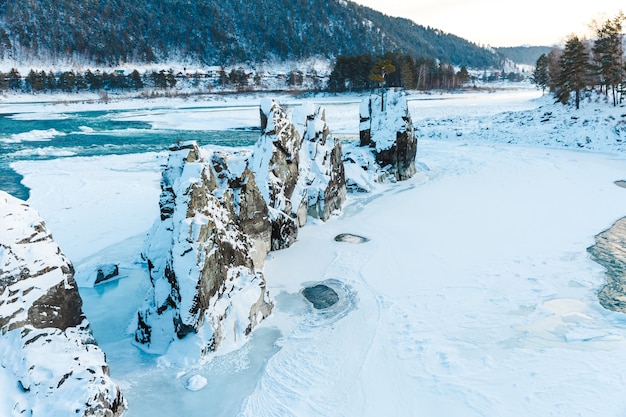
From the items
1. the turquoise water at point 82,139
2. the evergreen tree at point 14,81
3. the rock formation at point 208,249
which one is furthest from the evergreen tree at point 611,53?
the evergreen tree at point 14,81

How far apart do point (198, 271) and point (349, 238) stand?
8697 mm

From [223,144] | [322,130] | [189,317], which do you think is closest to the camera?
[189,317]

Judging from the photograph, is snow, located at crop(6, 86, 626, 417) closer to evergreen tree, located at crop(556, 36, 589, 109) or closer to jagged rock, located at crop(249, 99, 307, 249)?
jagged rock, located at crop(249, 99, 307, 249)

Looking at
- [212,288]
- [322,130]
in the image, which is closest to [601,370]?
[212,288]

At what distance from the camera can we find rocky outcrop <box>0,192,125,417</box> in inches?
294

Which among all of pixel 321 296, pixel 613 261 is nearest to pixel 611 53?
pixel 613 261

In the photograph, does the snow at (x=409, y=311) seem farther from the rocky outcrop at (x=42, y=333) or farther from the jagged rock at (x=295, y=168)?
the rocky outcrop at (x=42, y=333)

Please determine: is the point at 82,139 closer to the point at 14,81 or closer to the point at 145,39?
the point at 14,81

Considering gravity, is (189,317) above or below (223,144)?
below

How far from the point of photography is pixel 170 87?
120938 mm

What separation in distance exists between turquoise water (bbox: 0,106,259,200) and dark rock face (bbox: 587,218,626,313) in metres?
26.5

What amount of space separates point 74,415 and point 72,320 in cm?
212

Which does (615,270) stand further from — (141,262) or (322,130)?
(141,262)

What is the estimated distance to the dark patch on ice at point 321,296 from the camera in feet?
41.7
